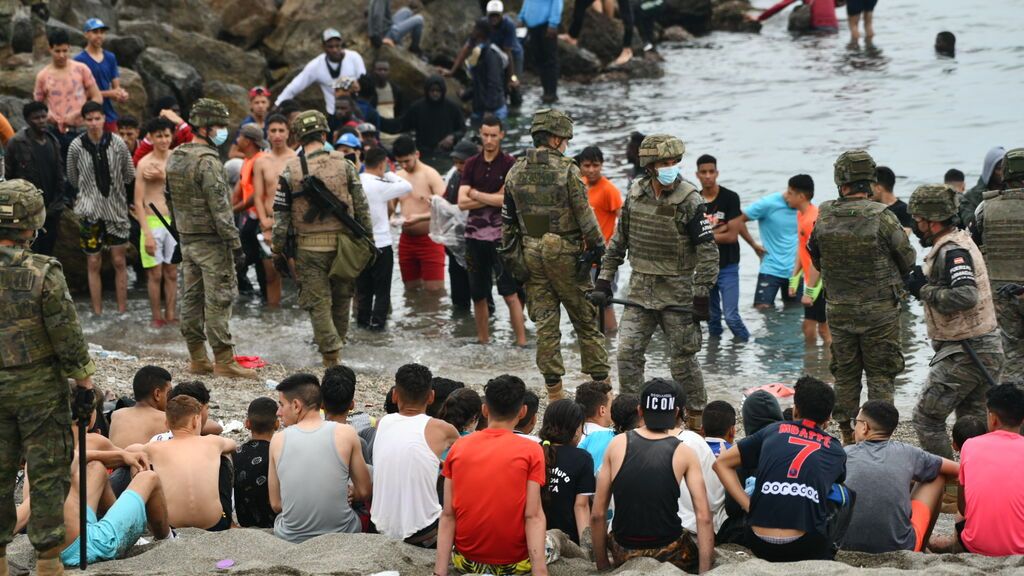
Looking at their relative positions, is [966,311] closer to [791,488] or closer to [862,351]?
[862,351]

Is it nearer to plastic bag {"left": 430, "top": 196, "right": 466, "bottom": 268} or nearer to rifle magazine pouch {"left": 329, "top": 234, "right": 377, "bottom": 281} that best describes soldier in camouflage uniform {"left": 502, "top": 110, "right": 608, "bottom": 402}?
rifle magazine pouch {"left": 329, "top": 234, "right": 377, "bottom": 281}

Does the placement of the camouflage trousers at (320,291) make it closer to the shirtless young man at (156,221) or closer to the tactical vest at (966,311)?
the shirtless young man at (156,221)

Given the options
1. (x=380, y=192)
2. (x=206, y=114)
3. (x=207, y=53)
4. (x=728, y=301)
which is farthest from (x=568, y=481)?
(x=207, y=53)

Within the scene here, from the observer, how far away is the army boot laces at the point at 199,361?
10953mm

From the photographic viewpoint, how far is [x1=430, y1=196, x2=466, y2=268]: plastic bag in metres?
12.5

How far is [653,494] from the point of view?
6336 millimetres

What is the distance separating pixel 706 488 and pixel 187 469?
9.00 ft

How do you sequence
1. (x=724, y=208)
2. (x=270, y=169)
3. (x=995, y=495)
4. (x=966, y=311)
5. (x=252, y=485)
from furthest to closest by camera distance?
(x=270, y=169)
(x=724, y=208)
(x=966, y=311)
(x=252, y=485)
(x=995, y=495)

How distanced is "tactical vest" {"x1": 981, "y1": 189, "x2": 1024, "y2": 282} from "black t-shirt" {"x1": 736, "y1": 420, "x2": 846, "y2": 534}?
319 cm

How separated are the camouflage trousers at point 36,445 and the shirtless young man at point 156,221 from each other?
18.6ft

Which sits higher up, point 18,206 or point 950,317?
point 18,206

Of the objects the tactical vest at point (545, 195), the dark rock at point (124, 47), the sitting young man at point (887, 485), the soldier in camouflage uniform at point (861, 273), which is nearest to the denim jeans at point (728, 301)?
the tactical vest at point (545, 195)

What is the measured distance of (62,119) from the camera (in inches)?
560

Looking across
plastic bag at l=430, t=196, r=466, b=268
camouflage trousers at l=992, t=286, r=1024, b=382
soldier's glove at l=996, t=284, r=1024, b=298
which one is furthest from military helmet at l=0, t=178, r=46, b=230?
plastic bag at l=430, t=196, r=466, b=268
